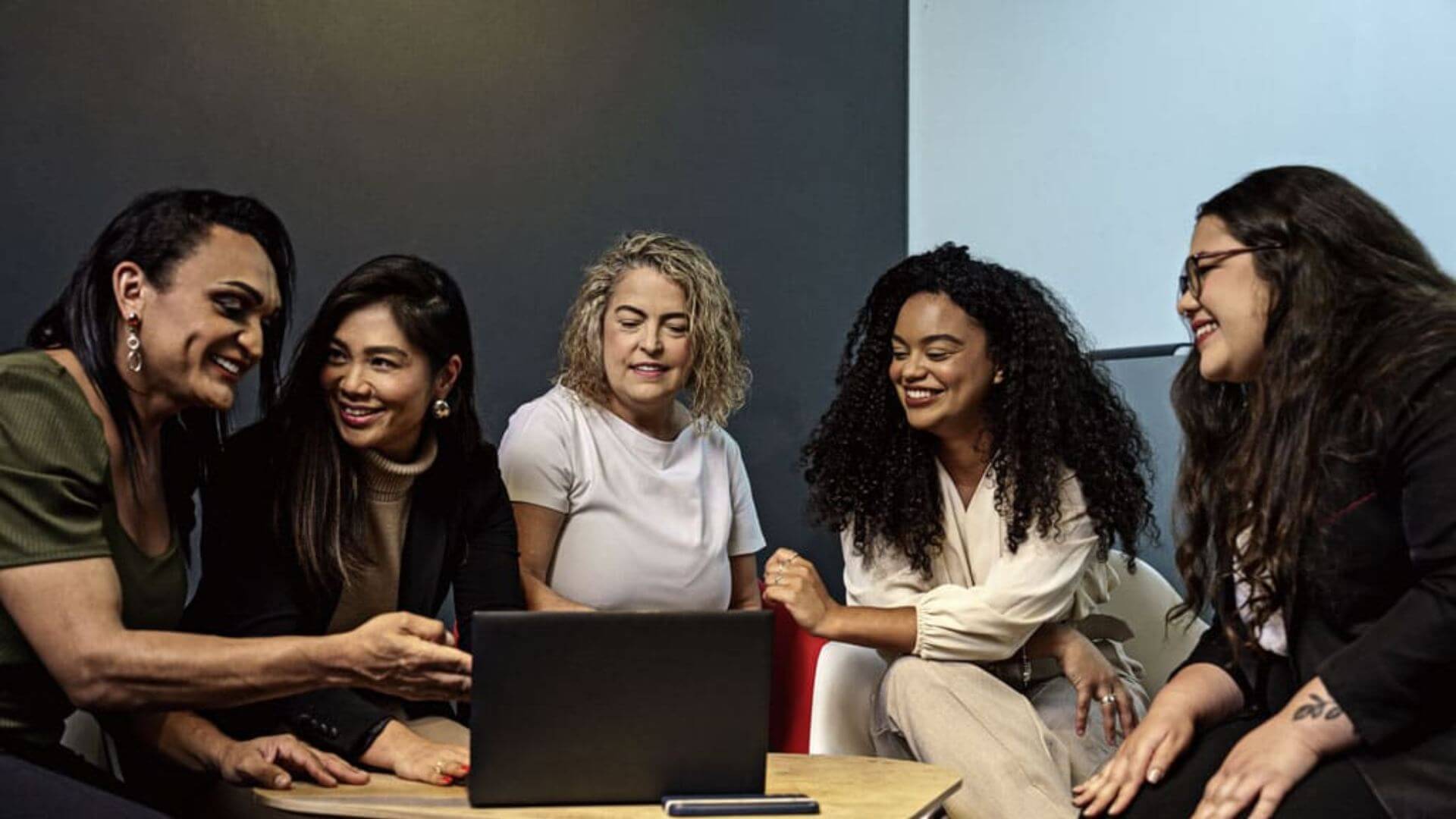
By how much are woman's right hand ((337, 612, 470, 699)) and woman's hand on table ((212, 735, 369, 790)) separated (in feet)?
0.44

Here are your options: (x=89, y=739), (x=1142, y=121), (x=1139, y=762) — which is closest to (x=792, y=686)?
(x=1139, y=762)

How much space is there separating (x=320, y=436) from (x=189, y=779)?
1.92 ft

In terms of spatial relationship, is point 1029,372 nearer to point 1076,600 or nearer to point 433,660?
point 1076,600

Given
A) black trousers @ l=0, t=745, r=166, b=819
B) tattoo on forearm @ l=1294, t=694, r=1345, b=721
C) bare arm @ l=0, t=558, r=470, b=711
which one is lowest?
black trousers @ l=0, t=745, r=166, b=819

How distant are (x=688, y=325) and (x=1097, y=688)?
1.12 metres

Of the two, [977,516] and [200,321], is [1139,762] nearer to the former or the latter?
[977,516]

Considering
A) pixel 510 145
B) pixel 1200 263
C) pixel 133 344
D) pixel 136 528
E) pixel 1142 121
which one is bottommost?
pixel 136 528

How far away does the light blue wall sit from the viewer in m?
3.34

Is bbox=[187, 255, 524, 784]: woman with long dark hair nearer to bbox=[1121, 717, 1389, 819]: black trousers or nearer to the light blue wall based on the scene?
bbox=[1121, 717, 1389, 819]: black trousers

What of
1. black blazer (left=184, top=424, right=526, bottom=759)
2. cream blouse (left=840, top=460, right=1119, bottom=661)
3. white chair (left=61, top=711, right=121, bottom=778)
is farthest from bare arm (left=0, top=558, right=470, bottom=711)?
cream blouse (left=840, top=460, right=1119, bottom=661)

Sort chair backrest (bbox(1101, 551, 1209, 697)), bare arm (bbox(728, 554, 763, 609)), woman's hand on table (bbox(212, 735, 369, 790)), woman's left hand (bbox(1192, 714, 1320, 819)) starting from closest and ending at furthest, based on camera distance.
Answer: woman's left hand (bbox(1192, 714, 1320, 819)) → woman's hand on table (bbox(212, 735, 369, 790)) → chair backrest (bbox(1101, 551, 1209, 697)) → bare arm (bbox(728, 554, 763, 609))

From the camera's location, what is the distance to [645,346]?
9.84 ft

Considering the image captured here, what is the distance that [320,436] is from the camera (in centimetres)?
240

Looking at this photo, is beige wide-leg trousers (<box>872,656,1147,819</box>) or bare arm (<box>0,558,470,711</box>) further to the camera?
beige wide-leg trousers (<box>872,656,1147,819</box>)
